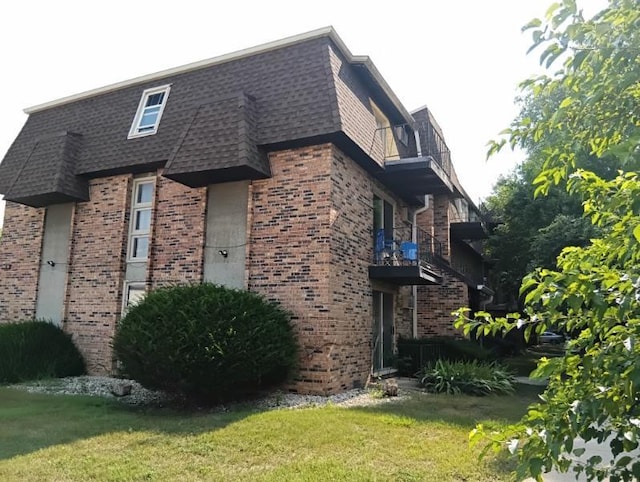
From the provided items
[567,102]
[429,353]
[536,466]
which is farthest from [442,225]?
[536,466]

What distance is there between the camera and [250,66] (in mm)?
11867

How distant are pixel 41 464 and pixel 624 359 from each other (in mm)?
5641

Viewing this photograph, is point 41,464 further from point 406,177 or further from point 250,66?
point 406,177

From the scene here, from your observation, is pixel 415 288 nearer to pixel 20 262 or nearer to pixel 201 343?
pixel 201 343

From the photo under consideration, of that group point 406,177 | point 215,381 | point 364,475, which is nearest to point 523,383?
point 406,177

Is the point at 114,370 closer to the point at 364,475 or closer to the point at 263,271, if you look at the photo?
the point at 263,271

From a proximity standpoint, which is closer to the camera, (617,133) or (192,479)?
(617,133)

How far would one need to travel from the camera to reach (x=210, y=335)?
800 cm

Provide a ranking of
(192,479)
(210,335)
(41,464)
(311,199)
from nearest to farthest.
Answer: (192,479) → (41,464) → (210,335) → (311,199)

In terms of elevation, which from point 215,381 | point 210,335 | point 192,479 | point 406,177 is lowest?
point 192,479

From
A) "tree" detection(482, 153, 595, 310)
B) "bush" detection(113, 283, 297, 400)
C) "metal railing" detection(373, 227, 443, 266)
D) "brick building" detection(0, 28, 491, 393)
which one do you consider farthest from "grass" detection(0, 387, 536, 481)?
"tree" detection(482, 153, 595, 310)

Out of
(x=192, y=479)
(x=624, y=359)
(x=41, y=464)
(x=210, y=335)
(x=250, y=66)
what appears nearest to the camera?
(x=624, y=359)

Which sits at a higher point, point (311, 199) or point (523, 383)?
point (311, 199)

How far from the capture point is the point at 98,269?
12.6 m
